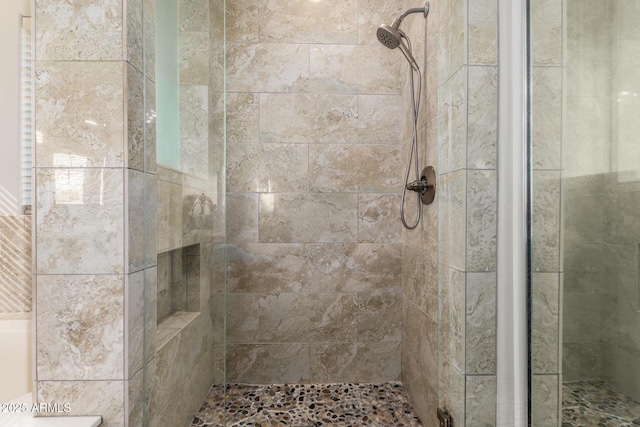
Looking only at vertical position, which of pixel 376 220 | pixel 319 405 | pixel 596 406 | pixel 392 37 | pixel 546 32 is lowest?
pixel 319 405

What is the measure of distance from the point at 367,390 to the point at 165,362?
120cm

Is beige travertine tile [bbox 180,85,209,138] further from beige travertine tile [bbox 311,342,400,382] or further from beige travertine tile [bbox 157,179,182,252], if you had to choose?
beige travertine tile [bbox 311,342,400,382]

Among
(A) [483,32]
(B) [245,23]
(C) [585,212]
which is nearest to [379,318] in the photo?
(C) [585,212]

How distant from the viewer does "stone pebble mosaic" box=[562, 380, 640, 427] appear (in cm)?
54

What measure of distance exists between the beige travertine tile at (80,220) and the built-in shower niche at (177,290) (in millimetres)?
132

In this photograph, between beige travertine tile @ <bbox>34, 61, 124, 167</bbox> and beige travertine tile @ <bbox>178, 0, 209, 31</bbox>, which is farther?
beige travertine tile @ <bbox>178, 0, 209, 31</bbox>

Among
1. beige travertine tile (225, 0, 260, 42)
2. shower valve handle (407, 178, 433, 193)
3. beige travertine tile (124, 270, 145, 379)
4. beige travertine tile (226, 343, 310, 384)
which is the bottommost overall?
beige travertine tile (226, 343, 310, 384)

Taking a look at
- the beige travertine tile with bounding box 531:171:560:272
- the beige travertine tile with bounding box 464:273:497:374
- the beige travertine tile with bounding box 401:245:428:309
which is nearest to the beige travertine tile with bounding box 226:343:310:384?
the beige travertine tile with bounding box 401:245:428:309

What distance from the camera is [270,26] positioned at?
6.04ft

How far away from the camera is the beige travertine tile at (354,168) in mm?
1859

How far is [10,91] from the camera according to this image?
1.12 m

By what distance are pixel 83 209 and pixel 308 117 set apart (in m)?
1.26

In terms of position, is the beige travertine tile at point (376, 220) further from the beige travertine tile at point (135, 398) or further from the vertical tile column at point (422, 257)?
the beige travertine tile at point (135, 398)

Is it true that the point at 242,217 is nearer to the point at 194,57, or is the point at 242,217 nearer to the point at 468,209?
the point at 194,57
